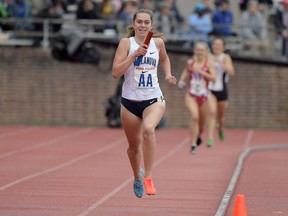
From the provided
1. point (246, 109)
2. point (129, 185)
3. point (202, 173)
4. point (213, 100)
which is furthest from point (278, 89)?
point (129, 185)

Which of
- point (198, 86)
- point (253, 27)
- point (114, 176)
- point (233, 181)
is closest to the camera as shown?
point (233, 181)

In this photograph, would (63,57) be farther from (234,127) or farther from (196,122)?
(196,122)

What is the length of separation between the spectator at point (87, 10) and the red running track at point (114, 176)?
4.49 meters

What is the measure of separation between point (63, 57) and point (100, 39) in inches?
66.8

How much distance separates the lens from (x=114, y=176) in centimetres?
1575

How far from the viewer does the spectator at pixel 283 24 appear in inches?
1166

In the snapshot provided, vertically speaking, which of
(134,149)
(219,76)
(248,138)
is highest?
(134,149)

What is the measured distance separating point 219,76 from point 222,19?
25.7ft

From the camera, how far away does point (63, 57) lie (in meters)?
30.6

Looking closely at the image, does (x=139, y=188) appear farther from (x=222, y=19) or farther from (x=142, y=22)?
(x=222, y=19)

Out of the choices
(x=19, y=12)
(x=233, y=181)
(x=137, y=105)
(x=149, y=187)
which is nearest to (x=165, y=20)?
(x=19, y=12)

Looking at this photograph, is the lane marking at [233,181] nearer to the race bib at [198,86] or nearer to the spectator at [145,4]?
the race bib at [198,86]

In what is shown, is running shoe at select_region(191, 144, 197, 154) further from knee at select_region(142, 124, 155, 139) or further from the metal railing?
knee at select_region(142, 124, 155, 139)

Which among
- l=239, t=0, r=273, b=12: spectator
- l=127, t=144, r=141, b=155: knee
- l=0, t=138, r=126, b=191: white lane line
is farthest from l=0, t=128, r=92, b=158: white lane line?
l=127, t=144, r=141, b=155: knee
